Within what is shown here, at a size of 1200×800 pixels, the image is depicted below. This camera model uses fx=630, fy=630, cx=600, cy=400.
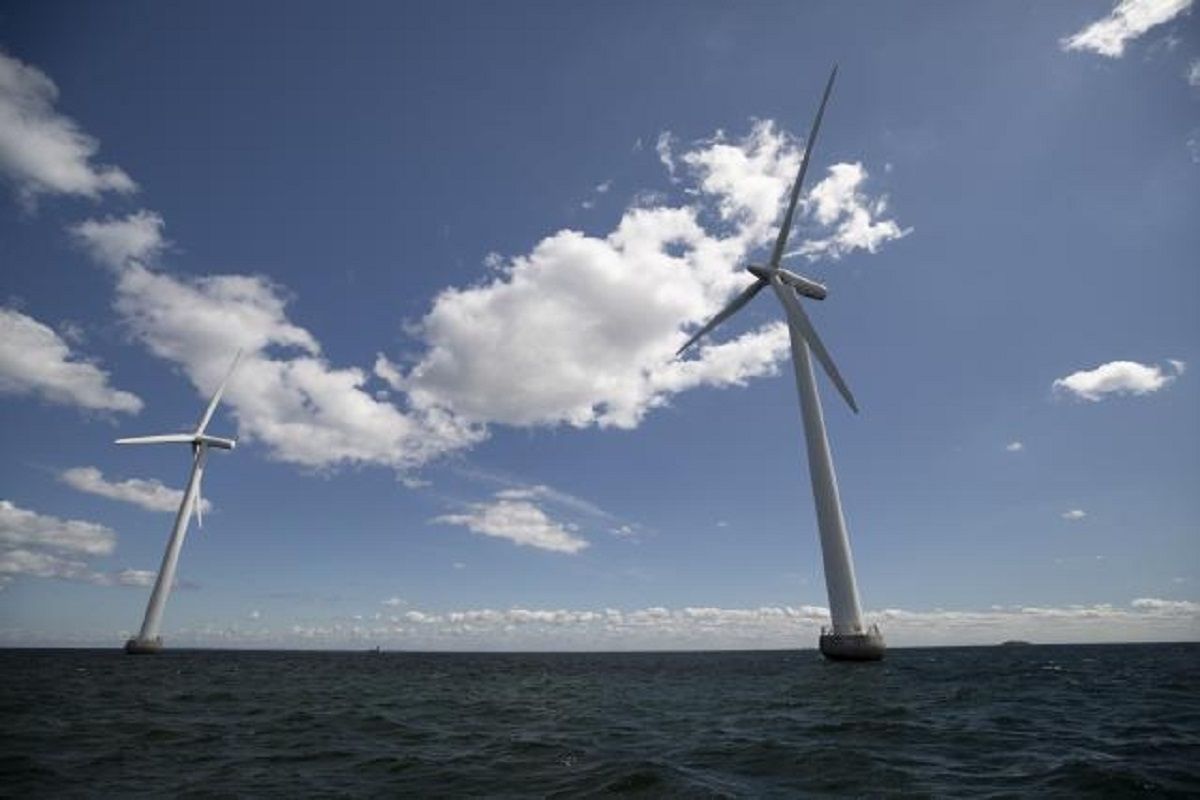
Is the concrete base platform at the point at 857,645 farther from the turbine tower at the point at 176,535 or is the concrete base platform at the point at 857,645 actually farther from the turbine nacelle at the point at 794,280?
the turbine tower at the point at 176,535

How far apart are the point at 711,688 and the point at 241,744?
42.4 meters

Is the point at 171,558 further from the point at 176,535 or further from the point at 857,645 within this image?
the point at 857,645

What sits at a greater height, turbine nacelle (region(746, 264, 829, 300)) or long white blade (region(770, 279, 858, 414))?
turbine nacelle (region(746, 264, 829, 300))

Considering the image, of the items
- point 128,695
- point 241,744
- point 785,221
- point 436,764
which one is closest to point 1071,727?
point 436,764

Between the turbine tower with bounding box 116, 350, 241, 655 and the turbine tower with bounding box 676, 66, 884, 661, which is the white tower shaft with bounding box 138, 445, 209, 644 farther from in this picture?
the turbine tower with bounding box 676, 66, 884, 661

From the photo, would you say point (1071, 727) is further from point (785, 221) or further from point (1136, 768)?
→ point (785, 221)

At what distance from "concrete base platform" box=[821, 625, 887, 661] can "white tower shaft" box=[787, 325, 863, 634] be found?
2.38 ft

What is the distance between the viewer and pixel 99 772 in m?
20.8

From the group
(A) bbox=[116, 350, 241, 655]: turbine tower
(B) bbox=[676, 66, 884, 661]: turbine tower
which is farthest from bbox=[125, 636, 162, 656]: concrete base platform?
(B) bbox=[676, 66, 884, 661]: turbine tower

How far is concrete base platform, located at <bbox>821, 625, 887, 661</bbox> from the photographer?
76.1 meters

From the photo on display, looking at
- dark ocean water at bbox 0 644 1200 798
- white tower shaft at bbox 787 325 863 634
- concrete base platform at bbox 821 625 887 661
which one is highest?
white tower shaft at bbox 787 325 863 634

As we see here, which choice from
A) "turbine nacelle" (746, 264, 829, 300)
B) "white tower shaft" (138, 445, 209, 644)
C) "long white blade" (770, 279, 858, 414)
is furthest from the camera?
"white tower shaft" (138, 445, 209, 644)

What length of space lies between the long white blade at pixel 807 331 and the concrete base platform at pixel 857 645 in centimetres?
2843

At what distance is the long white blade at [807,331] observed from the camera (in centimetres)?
7300
